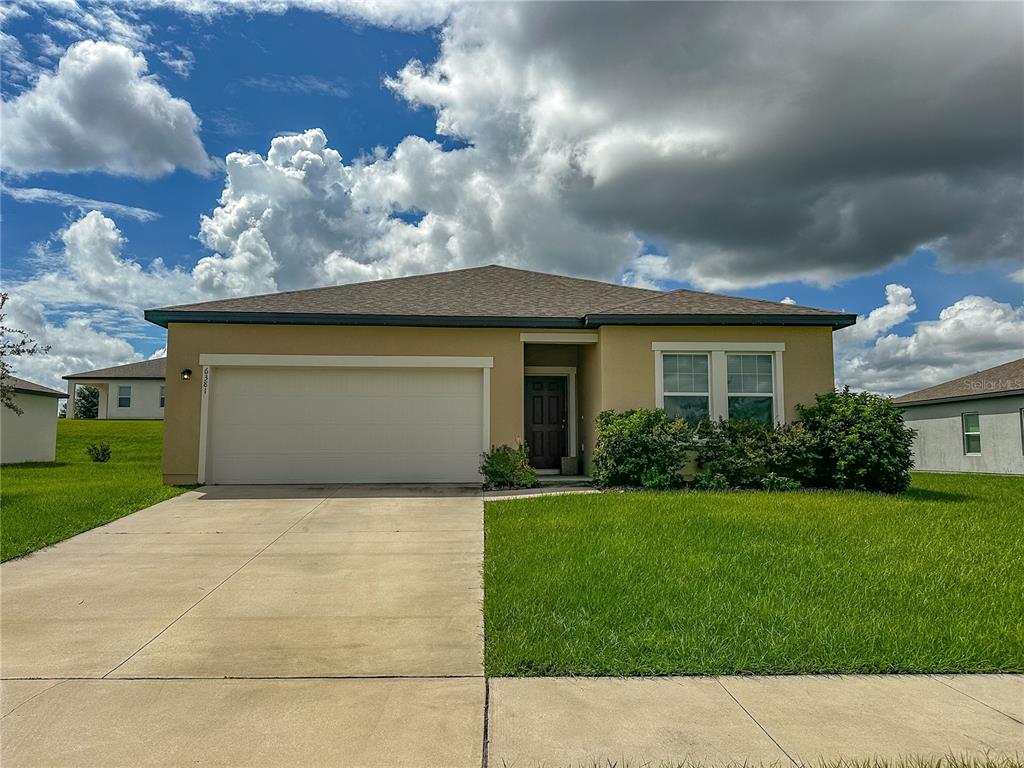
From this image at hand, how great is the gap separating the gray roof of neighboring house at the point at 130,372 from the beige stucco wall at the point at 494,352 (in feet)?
86.8

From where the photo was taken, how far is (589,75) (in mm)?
10656

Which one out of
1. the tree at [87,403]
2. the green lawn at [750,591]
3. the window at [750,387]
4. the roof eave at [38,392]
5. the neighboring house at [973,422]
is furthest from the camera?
the tree at [87,403]

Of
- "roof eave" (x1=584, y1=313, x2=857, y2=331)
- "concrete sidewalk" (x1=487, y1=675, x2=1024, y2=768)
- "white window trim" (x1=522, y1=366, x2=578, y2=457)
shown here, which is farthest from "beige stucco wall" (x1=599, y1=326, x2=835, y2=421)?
"concrete sidewalk" (x1=487, y1=675, x2=1024, y2=768)

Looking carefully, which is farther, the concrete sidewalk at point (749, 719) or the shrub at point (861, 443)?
the shrub at point (861, 443)

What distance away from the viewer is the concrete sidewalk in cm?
305

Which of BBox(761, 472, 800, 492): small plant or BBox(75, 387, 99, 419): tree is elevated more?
BBox(75, 387, 99, 419): tree

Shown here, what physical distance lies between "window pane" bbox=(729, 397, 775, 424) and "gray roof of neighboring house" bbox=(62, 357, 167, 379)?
32.9 meters

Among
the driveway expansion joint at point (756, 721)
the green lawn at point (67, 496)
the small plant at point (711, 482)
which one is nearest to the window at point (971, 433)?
the small plant at point (711, 482)

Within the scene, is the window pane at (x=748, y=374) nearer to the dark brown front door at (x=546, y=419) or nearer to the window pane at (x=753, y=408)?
the window pane at (x=753, y=408)

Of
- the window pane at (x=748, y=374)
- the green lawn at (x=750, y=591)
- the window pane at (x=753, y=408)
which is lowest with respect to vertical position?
the green lawn at (x=750, y=591)

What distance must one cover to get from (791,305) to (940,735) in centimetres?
1083

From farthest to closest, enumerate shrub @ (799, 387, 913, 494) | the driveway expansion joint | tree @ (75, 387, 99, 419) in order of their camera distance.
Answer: tree @ (75, 387, 99, 419) < shrub @ (799, 387, 913, 494) < the driveway expansion joint

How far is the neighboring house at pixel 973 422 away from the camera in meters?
19.0

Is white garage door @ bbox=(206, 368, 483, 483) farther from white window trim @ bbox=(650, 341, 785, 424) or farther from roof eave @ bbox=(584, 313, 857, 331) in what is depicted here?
white window trim @ bbox=(650, 341, 785, 424)
